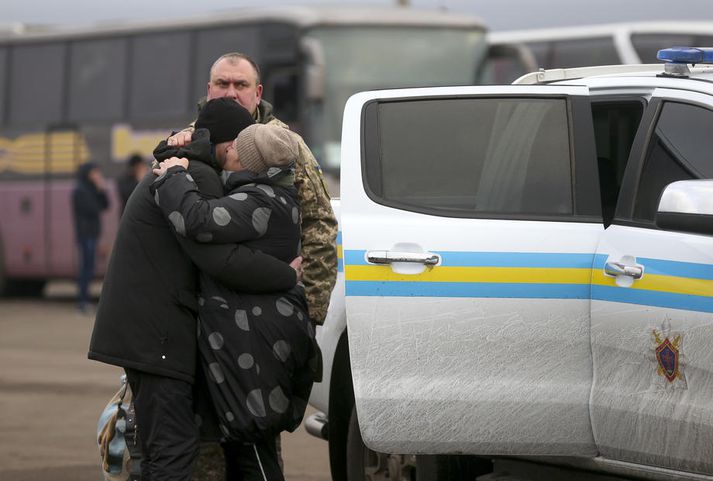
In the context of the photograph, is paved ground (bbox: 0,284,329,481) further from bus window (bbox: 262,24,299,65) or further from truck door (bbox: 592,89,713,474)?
bus window (bbox: 262,24,299,65)

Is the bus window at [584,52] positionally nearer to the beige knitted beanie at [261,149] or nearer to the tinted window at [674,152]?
the tinted window at [674,152]

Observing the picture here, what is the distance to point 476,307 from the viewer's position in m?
5.43

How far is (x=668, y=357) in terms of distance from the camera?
5.06 m

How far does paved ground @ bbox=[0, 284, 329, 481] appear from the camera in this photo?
802cm

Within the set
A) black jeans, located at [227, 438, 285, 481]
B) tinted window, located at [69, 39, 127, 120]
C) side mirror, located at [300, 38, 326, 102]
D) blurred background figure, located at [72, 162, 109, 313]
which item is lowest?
blurred background figure, located at [72, 162, 109, 313]

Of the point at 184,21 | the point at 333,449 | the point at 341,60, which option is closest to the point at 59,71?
the point at 184,21

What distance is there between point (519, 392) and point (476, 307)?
1.11ft

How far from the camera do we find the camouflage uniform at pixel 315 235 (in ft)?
18.9

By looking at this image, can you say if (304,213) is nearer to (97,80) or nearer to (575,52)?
(97,80)

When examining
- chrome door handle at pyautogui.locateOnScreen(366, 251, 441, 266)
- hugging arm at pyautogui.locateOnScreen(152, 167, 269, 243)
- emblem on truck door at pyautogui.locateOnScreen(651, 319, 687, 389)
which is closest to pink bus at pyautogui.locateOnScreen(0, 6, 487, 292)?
chrome door handle at pyautogui.locateOnScreen(366, 251, 441, 266)

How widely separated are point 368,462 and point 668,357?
1586 millimetres

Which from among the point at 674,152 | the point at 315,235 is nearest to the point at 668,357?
the point at 674,152

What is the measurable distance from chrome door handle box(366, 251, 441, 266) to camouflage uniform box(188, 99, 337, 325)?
31cm

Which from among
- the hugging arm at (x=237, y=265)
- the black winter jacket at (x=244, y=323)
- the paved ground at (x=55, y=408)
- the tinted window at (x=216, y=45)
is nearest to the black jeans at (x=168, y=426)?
the black winter jacket at (x=244, y=323)
